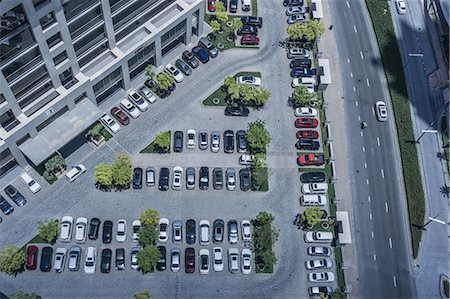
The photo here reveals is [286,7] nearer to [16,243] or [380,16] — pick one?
[380,16]

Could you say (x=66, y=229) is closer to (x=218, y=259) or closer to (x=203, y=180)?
(x=203, y=180)

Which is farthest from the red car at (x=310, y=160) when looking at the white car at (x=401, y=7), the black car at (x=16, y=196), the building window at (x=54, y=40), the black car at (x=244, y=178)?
the black car at (x=16, y=196)

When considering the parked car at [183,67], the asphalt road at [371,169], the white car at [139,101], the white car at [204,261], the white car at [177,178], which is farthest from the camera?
the parked car at [183,67]

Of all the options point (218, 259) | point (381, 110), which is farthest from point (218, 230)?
point (381, 110)

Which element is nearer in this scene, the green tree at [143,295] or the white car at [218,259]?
the green tree at [143,295]

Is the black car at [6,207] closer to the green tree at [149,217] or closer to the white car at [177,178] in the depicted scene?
the green tree at [149,217]

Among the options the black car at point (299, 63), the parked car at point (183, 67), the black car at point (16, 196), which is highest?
the black car at point (299, 63)

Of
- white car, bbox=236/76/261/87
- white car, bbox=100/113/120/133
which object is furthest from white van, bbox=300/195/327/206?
A: white car, bbox=100/113/120/133
